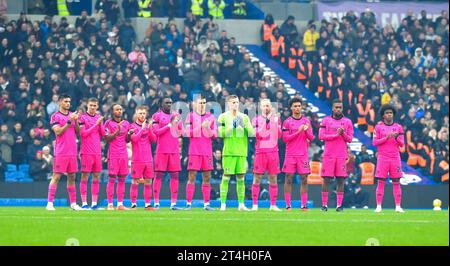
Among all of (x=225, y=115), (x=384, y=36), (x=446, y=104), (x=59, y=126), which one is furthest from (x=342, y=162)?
(x=384, y=36)

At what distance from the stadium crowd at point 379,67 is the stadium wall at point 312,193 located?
198cm

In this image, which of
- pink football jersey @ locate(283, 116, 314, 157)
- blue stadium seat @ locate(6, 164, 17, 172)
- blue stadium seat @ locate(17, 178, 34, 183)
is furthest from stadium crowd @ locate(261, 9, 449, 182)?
blue stadium seat @ locate(6, 164, 17, 172)

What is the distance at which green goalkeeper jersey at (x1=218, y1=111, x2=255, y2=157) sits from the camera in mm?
27281

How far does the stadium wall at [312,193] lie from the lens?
33.0 metres

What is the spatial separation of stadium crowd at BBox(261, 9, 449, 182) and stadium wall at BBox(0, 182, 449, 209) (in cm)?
198

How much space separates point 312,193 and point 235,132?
27.4 ft

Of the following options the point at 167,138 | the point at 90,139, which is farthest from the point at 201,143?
the point at 90,139

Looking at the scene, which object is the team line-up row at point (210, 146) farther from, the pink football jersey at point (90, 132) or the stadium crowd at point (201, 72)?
the stadium crowd at point (201, 72)

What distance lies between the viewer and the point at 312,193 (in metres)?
35.3

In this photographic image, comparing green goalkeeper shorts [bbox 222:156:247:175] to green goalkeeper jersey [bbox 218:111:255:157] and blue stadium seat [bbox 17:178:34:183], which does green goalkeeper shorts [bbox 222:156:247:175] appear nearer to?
green goalkeeper jersey [bbox 218:111:255:157]
